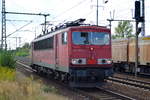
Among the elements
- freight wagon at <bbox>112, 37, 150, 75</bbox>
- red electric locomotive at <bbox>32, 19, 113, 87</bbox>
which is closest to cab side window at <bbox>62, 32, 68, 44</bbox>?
red electric locomotive at <bbox>32, 19, 113, 87</bbox>

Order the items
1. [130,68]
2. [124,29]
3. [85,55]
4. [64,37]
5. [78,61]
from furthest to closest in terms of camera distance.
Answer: [124,29] → [130,68] → [64,37] → [85,55] → [78,61]

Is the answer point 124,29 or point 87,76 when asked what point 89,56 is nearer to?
point 87,76

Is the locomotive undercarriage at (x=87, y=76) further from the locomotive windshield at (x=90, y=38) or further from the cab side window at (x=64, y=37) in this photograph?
the cab side window at (x=64, y=37)

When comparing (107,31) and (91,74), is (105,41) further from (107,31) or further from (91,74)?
(91,74)

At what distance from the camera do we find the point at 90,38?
A: 56.9 feet

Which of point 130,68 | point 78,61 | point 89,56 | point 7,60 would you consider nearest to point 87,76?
point 78,61

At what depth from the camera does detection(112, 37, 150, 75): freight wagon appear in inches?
1054

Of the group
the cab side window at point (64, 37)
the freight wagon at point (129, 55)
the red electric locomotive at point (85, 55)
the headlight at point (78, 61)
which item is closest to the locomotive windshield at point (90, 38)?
the red electric locomotive at point (85, 55)

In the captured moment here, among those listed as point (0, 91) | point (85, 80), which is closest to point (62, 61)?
point (85, 80)

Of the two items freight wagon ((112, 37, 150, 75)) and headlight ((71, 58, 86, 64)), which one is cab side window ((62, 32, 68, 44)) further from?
freight wagon ((112, 37, 150, 75))

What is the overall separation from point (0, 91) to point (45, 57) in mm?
12383

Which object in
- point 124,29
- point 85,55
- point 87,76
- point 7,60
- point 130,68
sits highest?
point 124,29

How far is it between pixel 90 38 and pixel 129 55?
13.7 metres

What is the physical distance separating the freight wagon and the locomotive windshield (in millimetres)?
Answer: 9051
